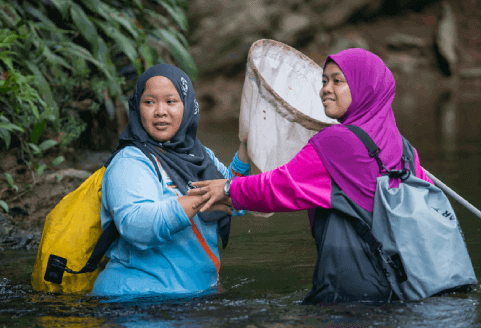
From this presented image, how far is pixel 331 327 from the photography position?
2.61m

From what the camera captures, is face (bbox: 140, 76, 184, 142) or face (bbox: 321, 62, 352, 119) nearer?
face (bbox: 321, 62, 352, 119)

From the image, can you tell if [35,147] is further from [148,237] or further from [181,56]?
[148,237]

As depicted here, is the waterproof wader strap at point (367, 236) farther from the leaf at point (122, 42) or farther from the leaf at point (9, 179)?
the leaf at point (122, 42)

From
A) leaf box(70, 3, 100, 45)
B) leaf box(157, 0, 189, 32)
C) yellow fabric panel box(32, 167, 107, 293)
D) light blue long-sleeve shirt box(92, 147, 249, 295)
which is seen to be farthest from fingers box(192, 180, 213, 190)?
leaf box(157, 0, 189, 32)

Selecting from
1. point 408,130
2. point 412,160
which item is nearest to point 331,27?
point 408,130

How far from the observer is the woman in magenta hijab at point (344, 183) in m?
2.63

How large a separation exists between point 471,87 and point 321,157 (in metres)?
20.1

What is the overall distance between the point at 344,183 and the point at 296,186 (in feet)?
0.73

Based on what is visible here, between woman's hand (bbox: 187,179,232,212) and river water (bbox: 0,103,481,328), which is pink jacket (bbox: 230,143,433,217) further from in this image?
river water (bbox: 0,103,481,328)

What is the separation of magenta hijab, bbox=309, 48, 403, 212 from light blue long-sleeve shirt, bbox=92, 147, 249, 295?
0.74m

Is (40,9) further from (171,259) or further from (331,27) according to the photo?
(331,27)

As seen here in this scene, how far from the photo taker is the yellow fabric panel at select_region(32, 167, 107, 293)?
298cm

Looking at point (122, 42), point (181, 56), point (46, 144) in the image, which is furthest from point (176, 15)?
point (46, 144)

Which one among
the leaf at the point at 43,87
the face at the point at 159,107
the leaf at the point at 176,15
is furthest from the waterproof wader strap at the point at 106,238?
the leaf at the point at 176,15
